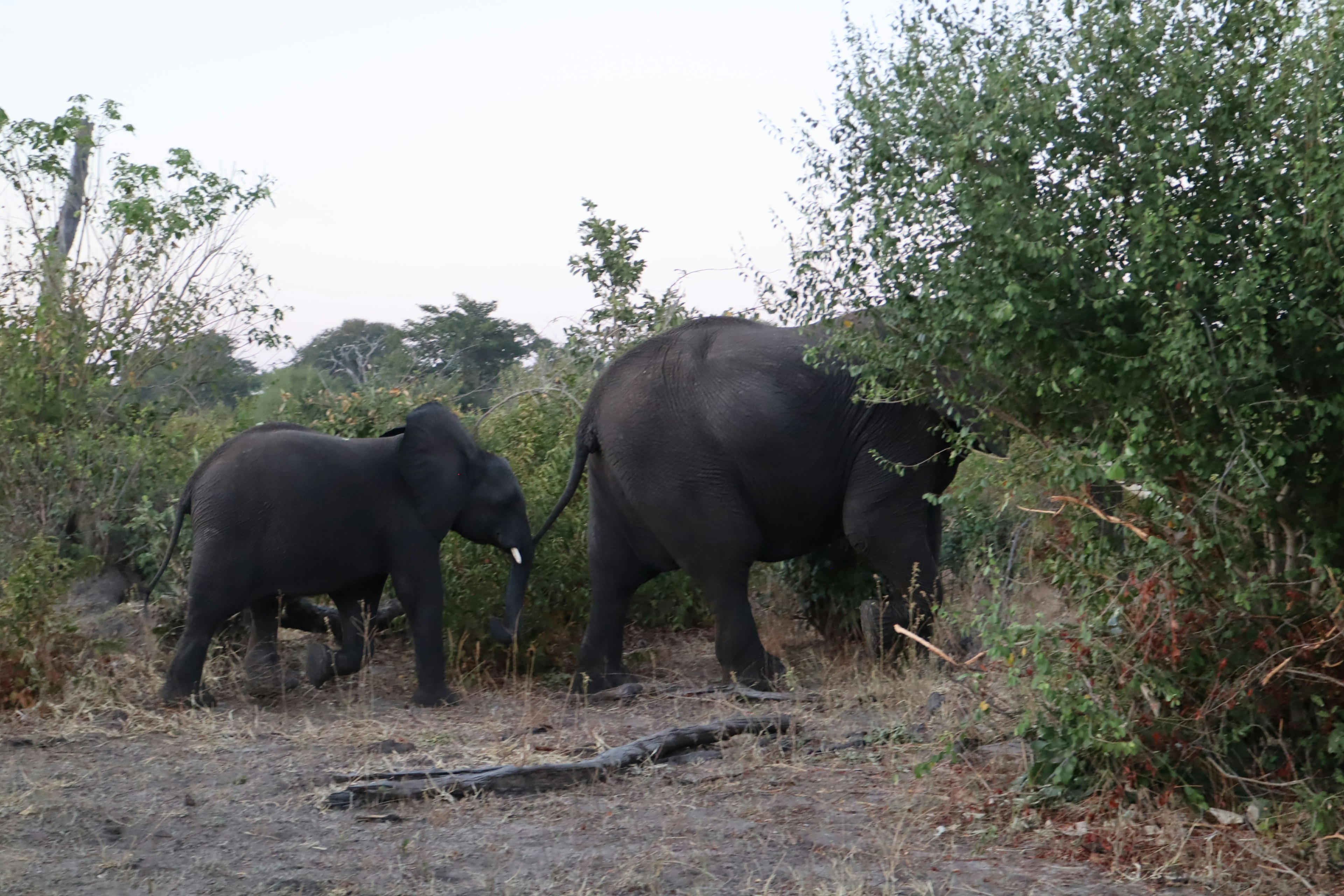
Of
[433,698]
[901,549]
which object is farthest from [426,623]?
[901,549]

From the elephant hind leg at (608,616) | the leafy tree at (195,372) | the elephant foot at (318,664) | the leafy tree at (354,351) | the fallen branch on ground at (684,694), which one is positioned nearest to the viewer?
the fallen branch on ground at (684,694)

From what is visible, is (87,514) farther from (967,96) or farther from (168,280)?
(967,96)

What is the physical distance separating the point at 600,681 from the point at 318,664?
1788 millimetres

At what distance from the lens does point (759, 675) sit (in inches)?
336

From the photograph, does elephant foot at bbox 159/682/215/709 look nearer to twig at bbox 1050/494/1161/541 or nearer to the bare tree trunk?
twig at bbox 1050/494/1161/541

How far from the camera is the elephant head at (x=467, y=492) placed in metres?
8.47

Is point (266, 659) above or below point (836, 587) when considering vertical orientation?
below

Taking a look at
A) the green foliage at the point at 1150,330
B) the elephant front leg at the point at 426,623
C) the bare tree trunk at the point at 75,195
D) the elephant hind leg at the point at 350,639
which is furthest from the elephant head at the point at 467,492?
the bare tree trunk at the point at 75,195

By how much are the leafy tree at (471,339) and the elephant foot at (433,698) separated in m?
21.8

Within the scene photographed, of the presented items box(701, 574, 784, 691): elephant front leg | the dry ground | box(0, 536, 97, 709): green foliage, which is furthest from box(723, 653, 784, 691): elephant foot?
box(0, 536, 97, 709): green foliage

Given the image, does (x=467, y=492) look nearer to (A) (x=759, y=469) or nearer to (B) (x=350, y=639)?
(B) (x=350, y=639)

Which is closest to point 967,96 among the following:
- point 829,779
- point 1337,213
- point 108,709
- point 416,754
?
point 1337,213

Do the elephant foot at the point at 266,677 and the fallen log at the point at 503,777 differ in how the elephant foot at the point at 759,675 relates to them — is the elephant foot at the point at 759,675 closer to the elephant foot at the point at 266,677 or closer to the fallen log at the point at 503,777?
the fallen log at the point at 503,777

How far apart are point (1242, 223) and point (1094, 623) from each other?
163 centimetres
